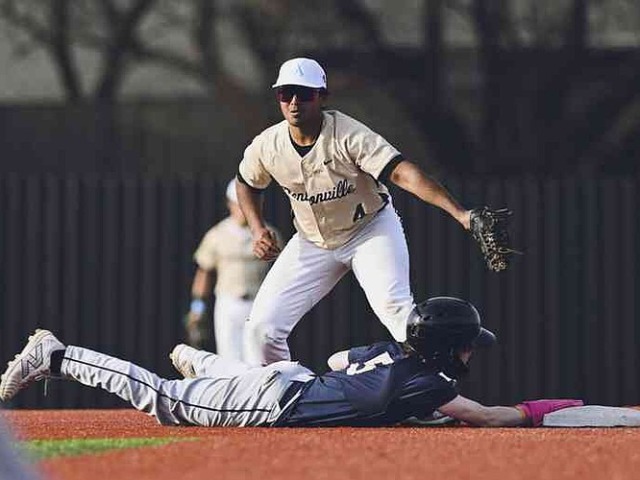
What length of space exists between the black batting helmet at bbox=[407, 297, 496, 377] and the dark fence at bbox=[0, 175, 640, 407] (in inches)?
275

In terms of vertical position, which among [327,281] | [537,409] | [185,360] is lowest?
[537,409]

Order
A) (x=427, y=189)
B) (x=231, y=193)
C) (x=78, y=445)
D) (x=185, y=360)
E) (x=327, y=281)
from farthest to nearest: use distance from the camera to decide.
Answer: (x=231, y=193)
(x=327, y=281)
(x=185, y=360)
(x=427, y=189)
(x=78, y=445)

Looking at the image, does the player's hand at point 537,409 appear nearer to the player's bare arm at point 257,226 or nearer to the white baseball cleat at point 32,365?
the player's bare arm at point 257,226

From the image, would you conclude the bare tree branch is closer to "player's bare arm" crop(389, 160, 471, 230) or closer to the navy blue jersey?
"player's bare arm" crop(389, 160, 471, 230)

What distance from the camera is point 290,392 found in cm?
997

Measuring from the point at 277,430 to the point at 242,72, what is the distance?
13.1 m

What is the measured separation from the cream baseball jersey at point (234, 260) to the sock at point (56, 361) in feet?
17.3

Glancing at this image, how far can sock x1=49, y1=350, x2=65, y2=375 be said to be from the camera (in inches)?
398

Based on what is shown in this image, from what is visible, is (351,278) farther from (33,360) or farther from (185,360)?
(33,360)

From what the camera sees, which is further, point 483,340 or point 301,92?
point 301,92

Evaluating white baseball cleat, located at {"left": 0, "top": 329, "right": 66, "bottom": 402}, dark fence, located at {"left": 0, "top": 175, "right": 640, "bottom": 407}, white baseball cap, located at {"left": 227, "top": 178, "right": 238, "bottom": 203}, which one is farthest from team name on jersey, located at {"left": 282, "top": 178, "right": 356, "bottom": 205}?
dark fence, located at {"left": 0, "top": 175, "right": 640, "bottom": 407}

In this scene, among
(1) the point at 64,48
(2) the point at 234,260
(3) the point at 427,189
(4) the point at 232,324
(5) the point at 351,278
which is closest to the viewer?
(3) the point at 427,189

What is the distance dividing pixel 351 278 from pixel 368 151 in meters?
6.44

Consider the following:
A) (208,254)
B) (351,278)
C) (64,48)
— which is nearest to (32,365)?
(208,254)
